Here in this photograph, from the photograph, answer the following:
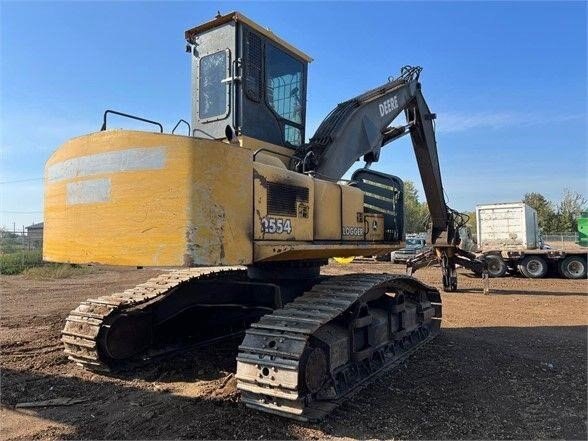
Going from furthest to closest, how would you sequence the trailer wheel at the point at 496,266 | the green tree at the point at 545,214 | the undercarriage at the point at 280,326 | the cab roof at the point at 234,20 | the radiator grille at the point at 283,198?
the green tree at the point at 545,214 < the trailer wheel at the point at 496,266 < the cab roof at the point at 234,20 < the radiator grille at the point at 283,198 < the undercarriage at the point at 280,326

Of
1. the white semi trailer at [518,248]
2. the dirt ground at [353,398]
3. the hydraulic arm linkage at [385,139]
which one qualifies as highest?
the hydraulic arm linkage at [385,139]

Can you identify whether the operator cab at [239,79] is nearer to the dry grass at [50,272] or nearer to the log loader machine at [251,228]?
the log loader machine at [251,228]

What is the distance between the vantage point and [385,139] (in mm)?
9016

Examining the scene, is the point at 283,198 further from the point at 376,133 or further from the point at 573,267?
the point at 573,267

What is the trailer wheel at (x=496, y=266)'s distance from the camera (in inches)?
790

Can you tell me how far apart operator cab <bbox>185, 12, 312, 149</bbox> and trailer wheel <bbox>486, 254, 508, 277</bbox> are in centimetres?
1665

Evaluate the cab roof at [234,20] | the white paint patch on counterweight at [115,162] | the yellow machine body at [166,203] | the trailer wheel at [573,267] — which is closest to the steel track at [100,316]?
the yellow machine body at [166,203]

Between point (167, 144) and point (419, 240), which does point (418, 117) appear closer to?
point (167, 144)

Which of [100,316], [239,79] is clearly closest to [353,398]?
[100,316]

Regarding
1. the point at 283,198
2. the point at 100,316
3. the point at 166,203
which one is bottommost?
the point at 100,316

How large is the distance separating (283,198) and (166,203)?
48.5 inches

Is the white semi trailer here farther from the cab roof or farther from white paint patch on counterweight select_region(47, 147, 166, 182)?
white paint patch on counterweight select_region(47, 147, 166, 182)

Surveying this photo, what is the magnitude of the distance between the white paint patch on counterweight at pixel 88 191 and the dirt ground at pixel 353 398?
2.05m

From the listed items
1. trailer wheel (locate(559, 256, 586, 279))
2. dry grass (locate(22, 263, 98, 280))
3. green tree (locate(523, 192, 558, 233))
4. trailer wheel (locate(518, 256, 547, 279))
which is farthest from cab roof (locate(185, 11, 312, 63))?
green tree (locate(523, 192, 558, 233))
